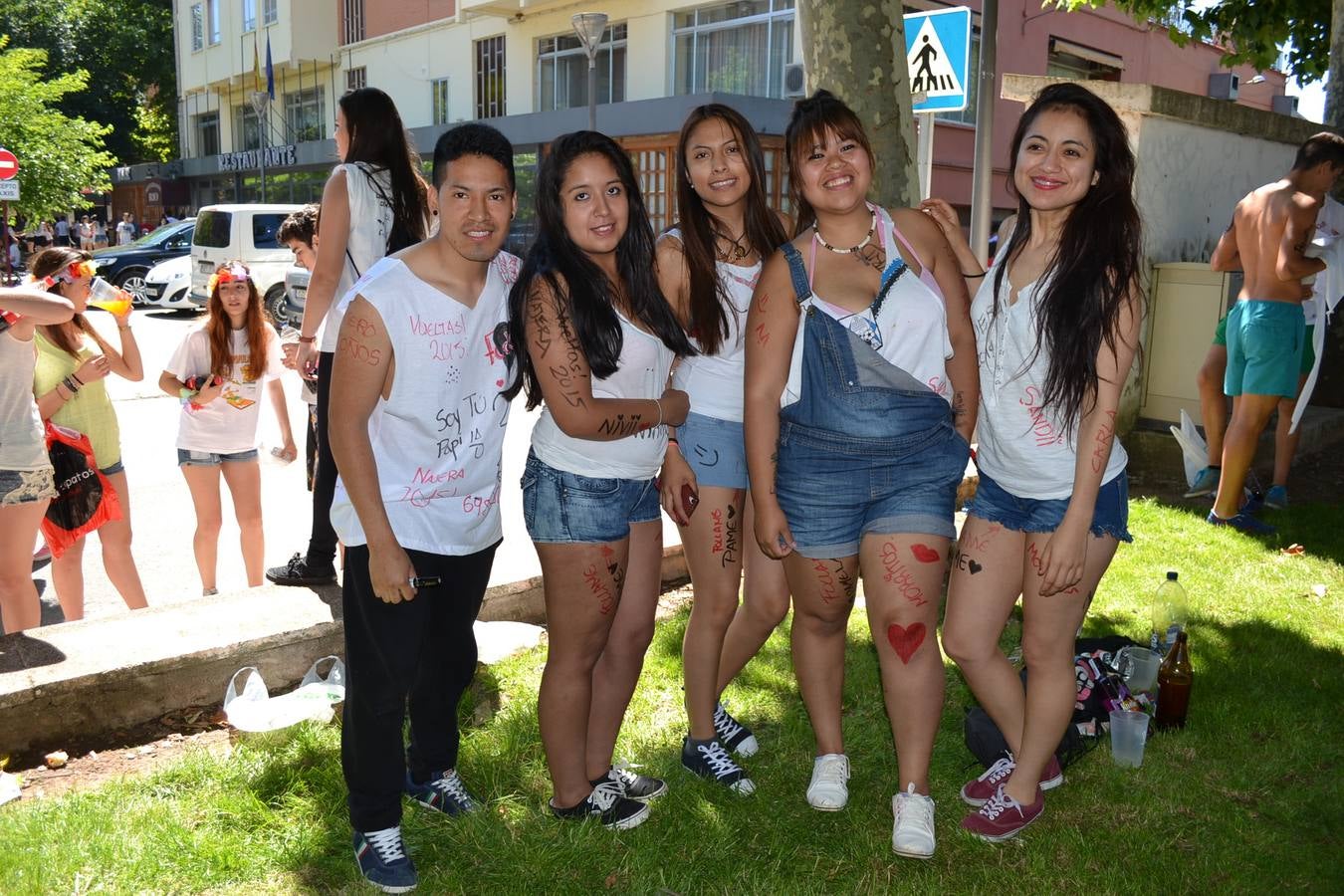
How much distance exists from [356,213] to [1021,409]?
8.13ft

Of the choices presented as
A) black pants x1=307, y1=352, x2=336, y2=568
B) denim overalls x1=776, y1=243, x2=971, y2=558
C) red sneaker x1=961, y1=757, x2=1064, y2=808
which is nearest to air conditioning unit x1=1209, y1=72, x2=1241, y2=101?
red sneaker x1=961, y1=757, x2=1064, y2=808

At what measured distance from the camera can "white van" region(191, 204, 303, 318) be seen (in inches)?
A: 696

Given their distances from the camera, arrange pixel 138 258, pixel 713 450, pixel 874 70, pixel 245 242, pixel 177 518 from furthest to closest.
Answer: pixel 138 258 → pixel 245 242 → pixel 177 518 → pixel 874 70 → pixel 713 450

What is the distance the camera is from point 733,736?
147 inches

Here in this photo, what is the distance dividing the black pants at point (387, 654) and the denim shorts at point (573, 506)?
217mm

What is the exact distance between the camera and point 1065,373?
2.82m

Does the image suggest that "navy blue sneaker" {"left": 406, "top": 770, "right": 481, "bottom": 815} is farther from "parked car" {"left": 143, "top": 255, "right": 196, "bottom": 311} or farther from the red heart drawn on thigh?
"parked car" {"left": 143, "top": 255, "right": 196, "bottom": 311}

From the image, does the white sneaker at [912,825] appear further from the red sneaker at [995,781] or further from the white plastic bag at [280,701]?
the white plastic bag at [280,701]

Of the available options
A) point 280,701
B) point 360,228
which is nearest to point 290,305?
point 360,228

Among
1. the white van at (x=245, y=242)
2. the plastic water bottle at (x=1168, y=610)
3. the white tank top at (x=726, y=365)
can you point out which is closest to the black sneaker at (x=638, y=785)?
the white tank top at (x=726, y=365)

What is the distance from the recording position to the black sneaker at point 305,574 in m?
4.58

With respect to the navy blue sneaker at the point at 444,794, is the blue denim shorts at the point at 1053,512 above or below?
above

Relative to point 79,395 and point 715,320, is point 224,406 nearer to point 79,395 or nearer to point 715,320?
point 79,395

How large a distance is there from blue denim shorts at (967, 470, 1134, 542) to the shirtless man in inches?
151
